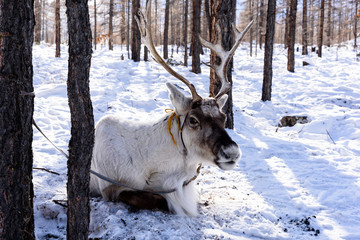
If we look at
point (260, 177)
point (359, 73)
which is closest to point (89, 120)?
point (260, 177)

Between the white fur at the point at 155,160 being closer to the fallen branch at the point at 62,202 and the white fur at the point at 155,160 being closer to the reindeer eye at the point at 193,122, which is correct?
the reindeer eye at the point at 193,122

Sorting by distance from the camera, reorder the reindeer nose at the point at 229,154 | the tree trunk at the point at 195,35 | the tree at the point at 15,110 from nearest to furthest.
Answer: the tree at the point at 15,110, the reindeer nose at the point at 229,154, the tree trunk at the point at 195,35

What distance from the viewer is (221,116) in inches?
123

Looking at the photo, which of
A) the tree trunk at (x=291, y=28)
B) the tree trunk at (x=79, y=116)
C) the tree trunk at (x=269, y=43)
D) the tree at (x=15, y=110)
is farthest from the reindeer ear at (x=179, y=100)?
the tree trunk at (x=291, y=28)

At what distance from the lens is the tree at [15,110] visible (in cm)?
193

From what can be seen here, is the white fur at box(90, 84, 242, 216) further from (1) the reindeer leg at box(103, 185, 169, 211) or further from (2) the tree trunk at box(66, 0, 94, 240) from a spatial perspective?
(2) the tree trunk at box(66, 0, 94, 240)

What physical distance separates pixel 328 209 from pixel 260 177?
46.1 inches

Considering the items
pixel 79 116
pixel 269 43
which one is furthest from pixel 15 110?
pixel 269 43

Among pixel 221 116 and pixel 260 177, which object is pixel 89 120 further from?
pixel 260 177

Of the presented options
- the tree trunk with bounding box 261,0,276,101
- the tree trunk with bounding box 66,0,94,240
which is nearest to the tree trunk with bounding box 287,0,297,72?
the tree trunk with bounding box 261,0,276,101

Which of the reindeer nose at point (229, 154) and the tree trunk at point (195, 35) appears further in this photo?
the tree trunk at point (195, 35)

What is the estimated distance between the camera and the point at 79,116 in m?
1.93

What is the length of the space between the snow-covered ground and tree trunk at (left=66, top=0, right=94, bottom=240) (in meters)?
0.71

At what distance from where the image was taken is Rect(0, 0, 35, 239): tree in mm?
1927
